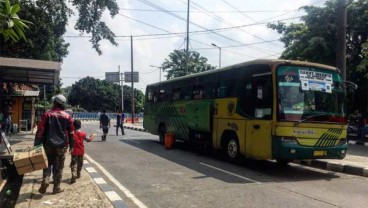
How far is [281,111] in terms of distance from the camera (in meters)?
10.6

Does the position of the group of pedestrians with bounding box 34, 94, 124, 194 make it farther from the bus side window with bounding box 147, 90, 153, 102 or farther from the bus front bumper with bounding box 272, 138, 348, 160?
the bus side window with bounding box 147, 90, 153, 102

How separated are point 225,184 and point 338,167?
4.59 meters

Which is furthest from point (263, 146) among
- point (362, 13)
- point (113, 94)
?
point (113, 94)

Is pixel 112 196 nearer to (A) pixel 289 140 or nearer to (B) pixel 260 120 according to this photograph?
(A) pixel 289 140

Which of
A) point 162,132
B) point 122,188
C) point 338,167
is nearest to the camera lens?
point 122,188

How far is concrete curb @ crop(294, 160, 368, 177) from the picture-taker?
11339 mm

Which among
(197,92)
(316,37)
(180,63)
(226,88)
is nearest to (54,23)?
(197,92)

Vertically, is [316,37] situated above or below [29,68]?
above

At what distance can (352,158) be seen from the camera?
14.4 m

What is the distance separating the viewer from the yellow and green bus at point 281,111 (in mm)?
10625

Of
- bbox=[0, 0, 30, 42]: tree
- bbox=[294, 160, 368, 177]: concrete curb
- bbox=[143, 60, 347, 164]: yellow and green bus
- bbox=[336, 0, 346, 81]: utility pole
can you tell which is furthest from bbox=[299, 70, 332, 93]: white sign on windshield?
bbox=[0, 0, 30, 42]: tree

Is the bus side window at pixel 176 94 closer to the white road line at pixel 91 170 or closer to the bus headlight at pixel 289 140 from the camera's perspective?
the white road line at pixel 91 170

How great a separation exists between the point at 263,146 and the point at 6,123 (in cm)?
1795

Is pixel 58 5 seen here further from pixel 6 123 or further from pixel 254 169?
pixel 254 169
